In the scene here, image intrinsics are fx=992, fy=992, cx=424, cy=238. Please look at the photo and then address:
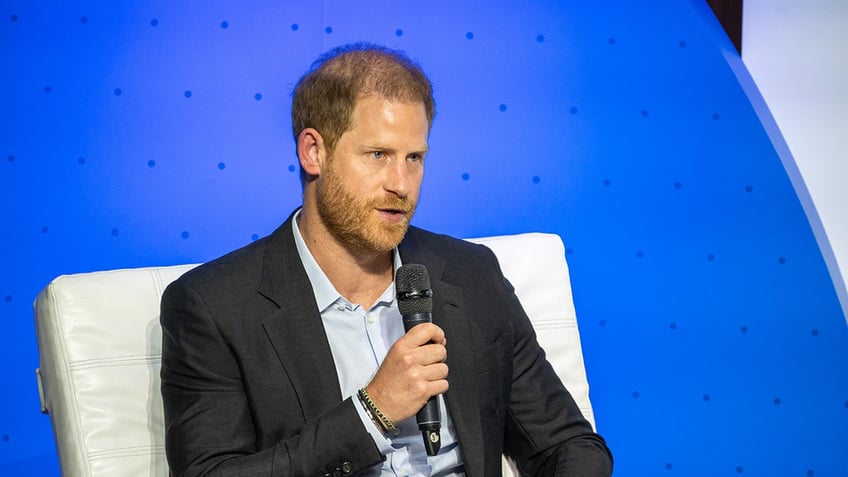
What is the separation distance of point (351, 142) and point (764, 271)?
148 centimetres

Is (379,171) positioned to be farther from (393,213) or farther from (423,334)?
(423,334)

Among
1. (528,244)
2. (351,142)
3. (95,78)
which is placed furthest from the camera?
(95,78)

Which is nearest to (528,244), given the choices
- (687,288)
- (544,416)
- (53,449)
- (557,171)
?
(544,416)

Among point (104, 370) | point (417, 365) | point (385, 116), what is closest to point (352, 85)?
point (385, 116)

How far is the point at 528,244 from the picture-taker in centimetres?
219

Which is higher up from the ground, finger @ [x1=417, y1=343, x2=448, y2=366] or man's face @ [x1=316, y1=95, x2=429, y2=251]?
man's face @ [x1=316, y1=95, x2=429, y2=251]

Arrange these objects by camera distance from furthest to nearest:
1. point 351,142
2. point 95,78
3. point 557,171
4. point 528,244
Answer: point 557,171 < point 95,78 < point 528,244 < point 351,142

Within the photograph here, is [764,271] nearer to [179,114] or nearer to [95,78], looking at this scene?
[179,114]

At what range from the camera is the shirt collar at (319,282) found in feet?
6.17

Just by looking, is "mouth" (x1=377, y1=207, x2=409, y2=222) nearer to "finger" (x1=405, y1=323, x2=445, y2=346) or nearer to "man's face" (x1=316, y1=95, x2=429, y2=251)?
"man's face" (x1=316, y1=95, x2=429, y2=251)

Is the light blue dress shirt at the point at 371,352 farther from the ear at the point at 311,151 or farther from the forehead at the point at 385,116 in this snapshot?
the forehead at the point at 385,116

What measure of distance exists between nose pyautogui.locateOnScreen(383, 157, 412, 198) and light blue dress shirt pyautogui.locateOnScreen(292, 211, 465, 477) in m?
0.22

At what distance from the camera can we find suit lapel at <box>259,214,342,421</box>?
69.9 inches

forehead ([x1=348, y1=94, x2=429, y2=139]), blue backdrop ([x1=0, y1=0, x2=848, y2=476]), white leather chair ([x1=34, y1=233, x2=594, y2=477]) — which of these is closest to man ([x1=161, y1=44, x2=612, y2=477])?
forehead ([x1=348, y1=94, x2=429, y2=139])
